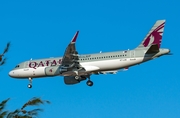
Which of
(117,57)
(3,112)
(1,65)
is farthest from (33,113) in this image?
(117,57)

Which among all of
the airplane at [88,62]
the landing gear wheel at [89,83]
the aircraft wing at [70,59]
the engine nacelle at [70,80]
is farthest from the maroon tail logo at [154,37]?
the engine nacelle at [70,80]

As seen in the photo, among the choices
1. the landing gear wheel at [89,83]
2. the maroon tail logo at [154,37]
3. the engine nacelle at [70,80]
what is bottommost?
the landing gear wheel at [89,83]

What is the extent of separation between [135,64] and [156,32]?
677 cm

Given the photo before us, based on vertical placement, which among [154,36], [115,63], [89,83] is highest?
[154,36]

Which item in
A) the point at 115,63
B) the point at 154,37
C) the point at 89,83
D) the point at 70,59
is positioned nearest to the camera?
the point at 115,63

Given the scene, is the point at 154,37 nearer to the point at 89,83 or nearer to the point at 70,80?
the point at 89,83

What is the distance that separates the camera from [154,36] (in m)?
59.8

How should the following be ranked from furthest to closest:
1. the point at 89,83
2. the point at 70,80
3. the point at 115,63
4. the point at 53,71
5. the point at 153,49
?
the point at 70,80 → the point at 53,71 → the point at 89,83 → the point at 115,63 → the point at 153,49

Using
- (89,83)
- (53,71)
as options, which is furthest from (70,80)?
(89,83)

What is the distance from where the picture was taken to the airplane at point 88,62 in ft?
182

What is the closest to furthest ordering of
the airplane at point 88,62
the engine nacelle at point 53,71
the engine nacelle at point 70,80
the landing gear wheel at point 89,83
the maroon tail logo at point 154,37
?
the airplane at point 88,62 < the landing gear wheel at point 89,83 < the maroon tail logo at point 154,37 < the engine nacelle at point 53,71 < the engine nacelle at point 70,80

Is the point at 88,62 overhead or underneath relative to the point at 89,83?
overhead

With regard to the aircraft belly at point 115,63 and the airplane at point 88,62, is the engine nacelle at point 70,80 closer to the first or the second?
the airplane at point 88,62

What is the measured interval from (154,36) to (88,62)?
9.86m
